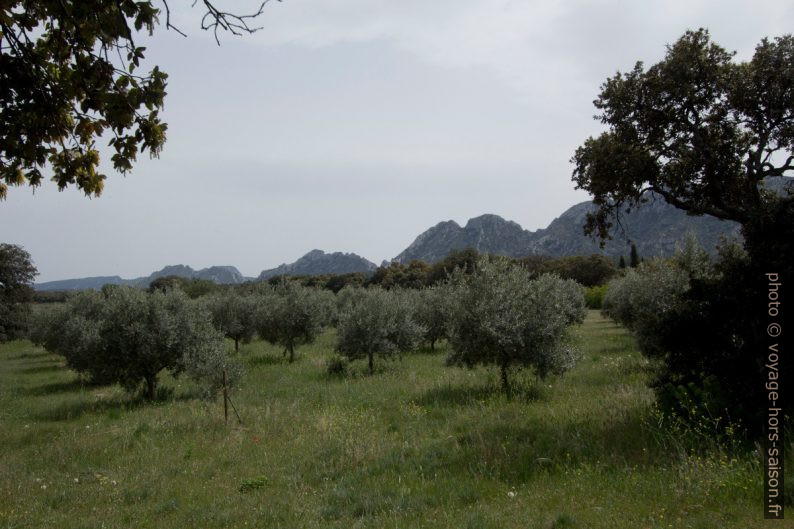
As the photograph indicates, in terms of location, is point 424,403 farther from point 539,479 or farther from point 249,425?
point 539,479

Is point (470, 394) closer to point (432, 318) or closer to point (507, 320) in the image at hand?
point (507, 320)

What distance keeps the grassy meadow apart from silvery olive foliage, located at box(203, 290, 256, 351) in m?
18.6

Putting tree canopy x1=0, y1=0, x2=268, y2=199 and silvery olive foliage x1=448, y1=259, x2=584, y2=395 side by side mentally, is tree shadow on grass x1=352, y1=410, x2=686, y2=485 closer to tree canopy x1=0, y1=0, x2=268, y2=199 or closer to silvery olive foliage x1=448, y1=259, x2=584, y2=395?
silvery olive foliage x1=448, y1=259, x2=584, y2=395

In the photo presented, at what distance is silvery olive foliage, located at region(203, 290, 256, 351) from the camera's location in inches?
1467

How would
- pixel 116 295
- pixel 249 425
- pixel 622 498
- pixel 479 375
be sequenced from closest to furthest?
pixel 622 498
pixel 249 425
pixel 479 375
pixel 116 295

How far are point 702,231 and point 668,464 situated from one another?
583 feet

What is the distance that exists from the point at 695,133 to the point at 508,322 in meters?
7.23

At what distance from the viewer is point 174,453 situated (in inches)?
478

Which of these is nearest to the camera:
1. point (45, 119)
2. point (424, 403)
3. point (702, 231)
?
point (45, 119)

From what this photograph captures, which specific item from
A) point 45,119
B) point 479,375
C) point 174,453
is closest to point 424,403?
point 479,375

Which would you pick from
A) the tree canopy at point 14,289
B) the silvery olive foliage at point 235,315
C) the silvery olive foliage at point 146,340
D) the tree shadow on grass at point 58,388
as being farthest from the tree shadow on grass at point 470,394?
the tree canopy at point 14,289

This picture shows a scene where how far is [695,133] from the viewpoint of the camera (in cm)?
1054

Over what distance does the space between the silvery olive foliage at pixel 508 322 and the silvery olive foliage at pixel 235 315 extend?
24061mm

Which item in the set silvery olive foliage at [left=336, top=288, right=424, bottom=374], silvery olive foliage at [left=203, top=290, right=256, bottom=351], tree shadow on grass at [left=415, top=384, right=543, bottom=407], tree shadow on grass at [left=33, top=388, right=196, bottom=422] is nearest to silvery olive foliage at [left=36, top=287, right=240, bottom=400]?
tree shadow on grass at [left=33, top=388, right=196, bottom=422]
